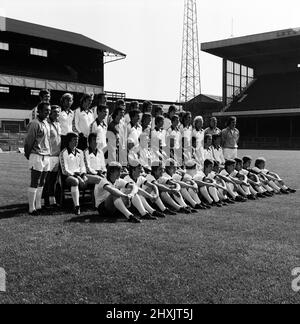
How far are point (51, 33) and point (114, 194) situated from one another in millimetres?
38181

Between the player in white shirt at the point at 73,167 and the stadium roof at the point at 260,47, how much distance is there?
1281 inches

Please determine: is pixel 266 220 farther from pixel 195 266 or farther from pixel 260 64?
pixel 260 64

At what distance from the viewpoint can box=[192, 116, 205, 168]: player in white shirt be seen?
30.0 ft

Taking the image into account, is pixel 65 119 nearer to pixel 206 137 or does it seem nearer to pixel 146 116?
pixel 146 116

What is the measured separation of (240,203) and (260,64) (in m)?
41.3

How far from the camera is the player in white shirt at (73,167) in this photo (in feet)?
22.9

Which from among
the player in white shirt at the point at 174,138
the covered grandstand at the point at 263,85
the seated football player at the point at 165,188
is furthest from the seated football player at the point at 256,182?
the covered grandstand at the point at 263,85

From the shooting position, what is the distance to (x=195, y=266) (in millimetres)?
4270

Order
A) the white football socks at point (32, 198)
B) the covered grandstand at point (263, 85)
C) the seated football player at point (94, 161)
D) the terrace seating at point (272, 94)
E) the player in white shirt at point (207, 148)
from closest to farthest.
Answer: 1. the white football socks at point (32, 198)
2. the seated football player at point (94, 161)
3. the player in white shirt at point (207, 148)
4. the covered grandstand at point (263, 85)
5. the terrace seating at point (272, 94)

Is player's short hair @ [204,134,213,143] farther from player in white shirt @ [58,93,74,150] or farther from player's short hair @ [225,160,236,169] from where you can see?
player in white shirt @ [58,93,74,150]

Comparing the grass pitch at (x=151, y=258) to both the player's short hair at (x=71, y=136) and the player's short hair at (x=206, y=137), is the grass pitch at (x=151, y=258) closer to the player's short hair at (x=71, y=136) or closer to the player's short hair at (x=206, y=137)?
the player's short hair at (x=71, y=136)

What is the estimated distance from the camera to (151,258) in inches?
177

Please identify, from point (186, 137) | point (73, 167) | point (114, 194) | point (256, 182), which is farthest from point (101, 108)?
point (256, 182)
